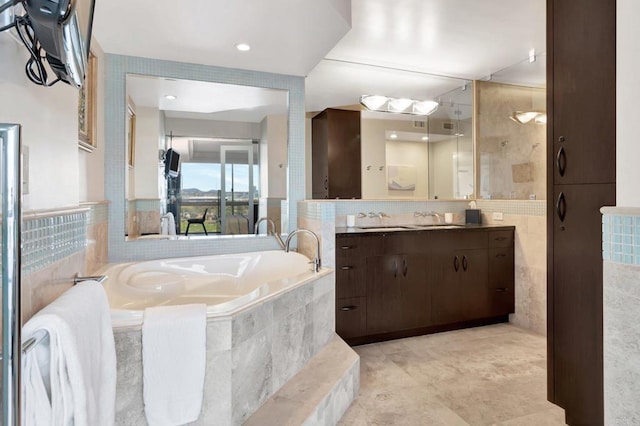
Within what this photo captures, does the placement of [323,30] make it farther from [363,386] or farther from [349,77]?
[363,386]

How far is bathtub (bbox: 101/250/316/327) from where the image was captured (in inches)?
95.3

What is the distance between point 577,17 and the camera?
5.67 feet

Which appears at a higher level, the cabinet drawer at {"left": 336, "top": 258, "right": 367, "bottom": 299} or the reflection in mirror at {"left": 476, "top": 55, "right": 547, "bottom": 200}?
the reflection in mirror at {"left": 476, "top": 55, "right": 547, "bottom": 200}

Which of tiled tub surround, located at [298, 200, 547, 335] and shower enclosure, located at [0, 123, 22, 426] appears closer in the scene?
shower enclosure, located at [0, 123, 22, 426]

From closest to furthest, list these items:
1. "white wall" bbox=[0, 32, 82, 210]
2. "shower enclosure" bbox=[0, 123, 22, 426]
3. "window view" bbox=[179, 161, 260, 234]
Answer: "shower enclosure" bbox=[0, 123, 22, 426], "white wall" bbox=[0, 32, 82, 210], "window view" bbox=[179, 161, 260, 234]

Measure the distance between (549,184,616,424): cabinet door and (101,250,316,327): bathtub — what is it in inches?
53.8

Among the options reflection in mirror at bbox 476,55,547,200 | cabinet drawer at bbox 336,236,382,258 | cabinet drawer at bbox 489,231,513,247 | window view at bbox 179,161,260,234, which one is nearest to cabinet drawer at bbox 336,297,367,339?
cabinet drawer at bbox 336,236,382,258

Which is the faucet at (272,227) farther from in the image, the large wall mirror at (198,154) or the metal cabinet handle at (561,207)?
the metal cabinet handle at (561,207)

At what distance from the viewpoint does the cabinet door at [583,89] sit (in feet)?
5.19

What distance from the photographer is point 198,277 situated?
2.85 metres

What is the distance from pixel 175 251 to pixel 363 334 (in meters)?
1.71

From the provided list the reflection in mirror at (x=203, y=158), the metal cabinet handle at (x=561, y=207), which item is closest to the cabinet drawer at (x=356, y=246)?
the reflection in mirror at (x=203, y=158)

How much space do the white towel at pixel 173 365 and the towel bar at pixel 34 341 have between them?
1.94ft

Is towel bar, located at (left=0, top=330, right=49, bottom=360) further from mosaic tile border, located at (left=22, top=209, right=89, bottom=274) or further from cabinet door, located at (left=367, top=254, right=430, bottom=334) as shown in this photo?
cabinet door, located at (left=367, top=254, right=430, bottom=334)
